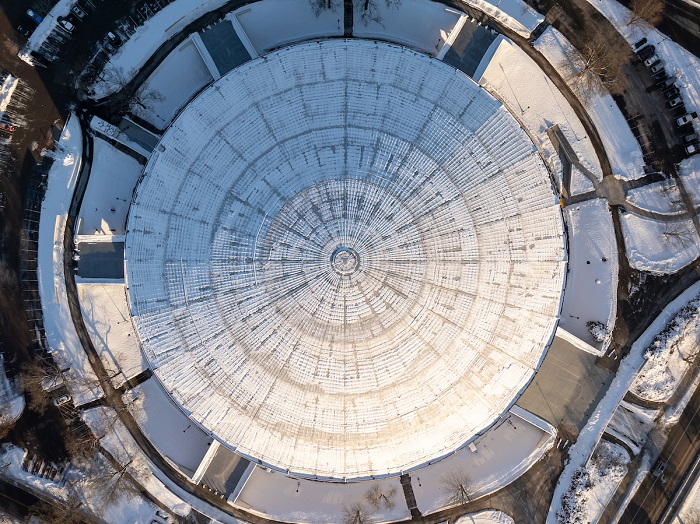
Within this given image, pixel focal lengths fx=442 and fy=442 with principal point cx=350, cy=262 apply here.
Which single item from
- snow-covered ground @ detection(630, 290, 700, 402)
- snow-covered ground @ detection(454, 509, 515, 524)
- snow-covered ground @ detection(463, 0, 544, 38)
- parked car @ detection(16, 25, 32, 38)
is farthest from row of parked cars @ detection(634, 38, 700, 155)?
parked car @ detection(16, 25, 32, 38)

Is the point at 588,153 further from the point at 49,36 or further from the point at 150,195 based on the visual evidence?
the point at 49,36

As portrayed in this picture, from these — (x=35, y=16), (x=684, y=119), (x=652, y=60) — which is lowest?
(x=35, y=16)

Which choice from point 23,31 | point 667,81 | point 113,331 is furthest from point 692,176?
point 23,31

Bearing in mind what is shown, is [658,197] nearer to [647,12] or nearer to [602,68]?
[602,68]

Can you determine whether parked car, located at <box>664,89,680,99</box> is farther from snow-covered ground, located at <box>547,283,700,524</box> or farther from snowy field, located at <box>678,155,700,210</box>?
snow-covered ground, located at <box>547,283,700,524</box>

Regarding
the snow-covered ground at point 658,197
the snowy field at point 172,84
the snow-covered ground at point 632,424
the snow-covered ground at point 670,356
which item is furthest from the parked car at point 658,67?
the snowy field at point 172,84

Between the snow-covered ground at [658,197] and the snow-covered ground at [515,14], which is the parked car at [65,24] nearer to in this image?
the snow-covered ground at [515,14]
